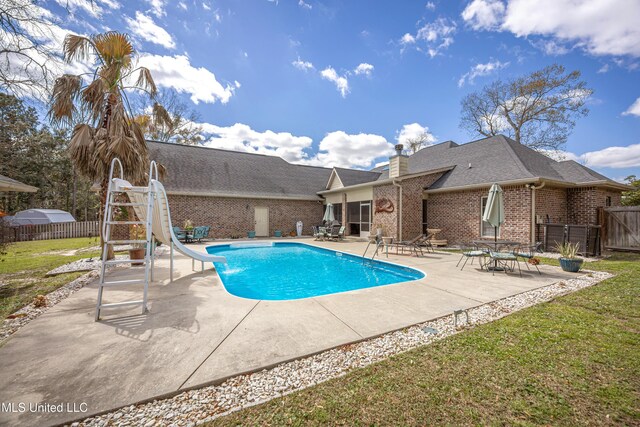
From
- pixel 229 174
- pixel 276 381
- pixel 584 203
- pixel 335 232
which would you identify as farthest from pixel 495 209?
pixel 229 174

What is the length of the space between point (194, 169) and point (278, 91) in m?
7.91

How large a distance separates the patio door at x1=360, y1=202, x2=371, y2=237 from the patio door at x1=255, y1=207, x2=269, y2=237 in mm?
6902

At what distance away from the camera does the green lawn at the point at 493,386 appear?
1.94 meters

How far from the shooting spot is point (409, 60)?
11.9 m

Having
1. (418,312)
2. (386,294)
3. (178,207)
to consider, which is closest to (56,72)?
(178,207)

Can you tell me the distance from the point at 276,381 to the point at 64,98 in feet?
29.3

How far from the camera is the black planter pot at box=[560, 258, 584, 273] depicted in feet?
21.9

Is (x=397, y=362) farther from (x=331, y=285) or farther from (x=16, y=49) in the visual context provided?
(x=16, y=49)

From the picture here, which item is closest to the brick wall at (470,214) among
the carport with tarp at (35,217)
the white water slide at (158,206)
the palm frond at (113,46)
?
the white water slide at (158,206)

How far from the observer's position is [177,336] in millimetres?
3215

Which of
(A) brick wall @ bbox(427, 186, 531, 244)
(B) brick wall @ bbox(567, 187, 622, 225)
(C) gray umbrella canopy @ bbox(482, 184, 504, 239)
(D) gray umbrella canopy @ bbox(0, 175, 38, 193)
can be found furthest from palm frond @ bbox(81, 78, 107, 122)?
(B) brick wall @ bbox(567, 187, 622, 225)

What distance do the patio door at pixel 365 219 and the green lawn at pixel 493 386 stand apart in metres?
11.7

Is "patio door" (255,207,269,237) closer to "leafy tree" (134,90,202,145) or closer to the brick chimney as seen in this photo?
the brick chimney

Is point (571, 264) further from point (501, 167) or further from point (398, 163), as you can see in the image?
point (398, 163)
